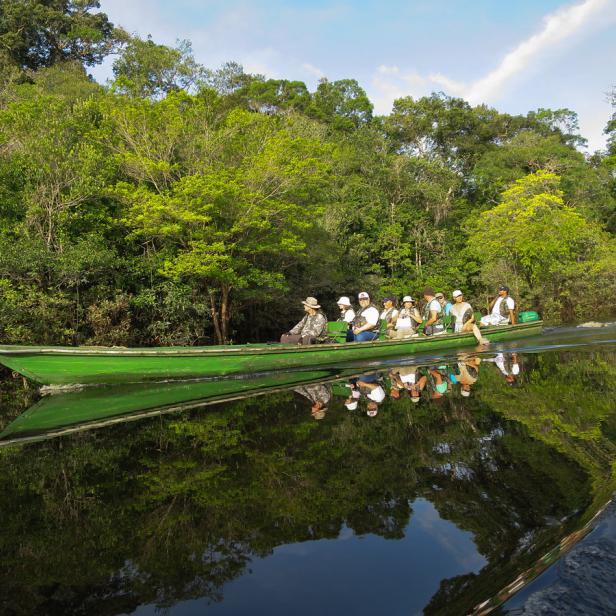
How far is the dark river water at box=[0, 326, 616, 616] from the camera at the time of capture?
2.66m

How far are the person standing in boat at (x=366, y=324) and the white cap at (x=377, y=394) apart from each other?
357cm

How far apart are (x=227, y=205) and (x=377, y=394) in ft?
31.4

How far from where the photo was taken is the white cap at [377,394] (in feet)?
23.1

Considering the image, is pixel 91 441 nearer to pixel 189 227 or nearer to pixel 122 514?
pixel 122 514

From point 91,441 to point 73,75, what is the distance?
95.6 feet

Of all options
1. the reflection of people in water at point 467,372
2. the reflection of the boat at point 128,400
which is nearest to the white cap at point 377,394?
the reflection of people in water at point 467,372

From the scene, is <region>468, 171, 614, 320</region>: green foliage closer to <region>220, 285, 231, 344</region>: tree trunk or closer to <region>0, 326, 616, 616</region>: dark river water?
<region>220, 285, 231, 344</region>: tree trunk

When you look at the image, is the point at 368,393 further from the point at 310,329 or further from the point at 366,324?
the point at 366,324

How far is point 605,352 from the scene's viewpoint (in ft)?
37.1

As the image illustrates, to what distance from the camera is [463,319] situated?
12969 millimetres

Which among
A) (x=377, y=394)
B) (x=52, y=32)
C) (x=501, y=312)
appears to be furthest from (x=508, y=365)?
(x=52, y=32)

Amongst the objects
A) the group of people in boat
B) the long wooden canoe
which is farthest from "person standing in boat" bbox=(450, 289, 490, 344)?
the long wooden canoe

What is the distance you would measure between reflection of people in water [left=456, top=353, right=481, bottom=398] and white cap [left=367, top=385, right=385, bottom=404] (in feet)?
3.73

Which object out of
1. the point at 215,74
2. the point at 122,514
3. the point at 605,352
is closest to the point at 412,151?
the point at 215,74
